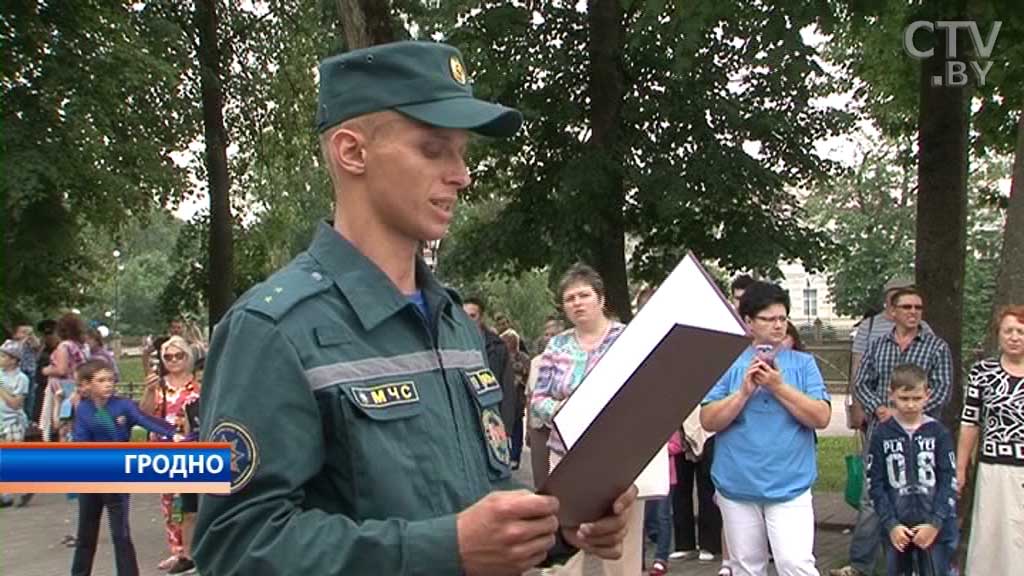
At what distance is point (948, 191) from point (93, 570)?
7.53 meters

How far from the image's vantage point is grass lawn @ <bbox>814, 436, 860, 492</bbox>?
12.0 metres

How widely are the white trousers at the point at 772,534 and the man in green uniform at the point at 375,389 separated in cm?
390

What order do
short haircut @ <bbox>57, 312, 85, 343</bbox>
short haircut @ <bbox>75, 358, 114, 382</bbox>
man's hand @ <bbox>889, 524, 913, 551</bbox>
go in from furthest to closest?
short haircut @ <bbox>57, 312, 85, 343</bbox>
short haircut @ <bbox>75, 358, 114, 382</bbox>
man's hand @ <bbox>889, 524, 913, 551</bbox>

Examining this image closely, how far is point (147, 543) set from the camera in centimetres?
1039

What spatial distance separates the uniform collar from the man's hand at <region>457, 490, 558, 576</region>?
0.40m

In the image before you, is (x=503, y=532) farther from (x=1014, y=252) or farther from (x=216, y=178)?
(x=216, y=178)

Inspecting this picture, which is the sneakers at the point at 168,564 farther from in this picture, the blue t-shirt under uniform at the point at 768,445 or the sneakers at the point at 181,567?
the blue t-shirt under uniform at the point at 768,445

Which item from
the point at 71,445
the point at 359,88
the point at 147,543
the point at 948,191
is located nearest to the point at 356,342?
the point at 359,88

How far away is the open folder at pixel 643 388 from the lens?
1892 mm

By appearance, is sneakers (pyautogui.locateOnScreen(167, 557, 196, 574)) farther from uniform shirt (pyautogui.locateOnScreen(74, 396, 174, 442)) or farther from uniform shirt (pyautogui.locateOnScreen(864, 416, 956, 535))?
uniform shirt (pyautogui.locateOnScreen(864, 416, 956, 535))

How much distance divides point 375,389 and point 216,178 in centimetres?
2046

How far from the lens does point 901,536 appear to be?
630 centimetres

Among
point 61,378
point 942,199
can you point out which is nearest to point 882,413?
point 942,199

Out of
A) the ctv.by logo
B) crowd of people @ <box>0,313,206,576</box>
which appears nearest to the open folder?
crowd of people @ <box>0,313,206,576</box>
